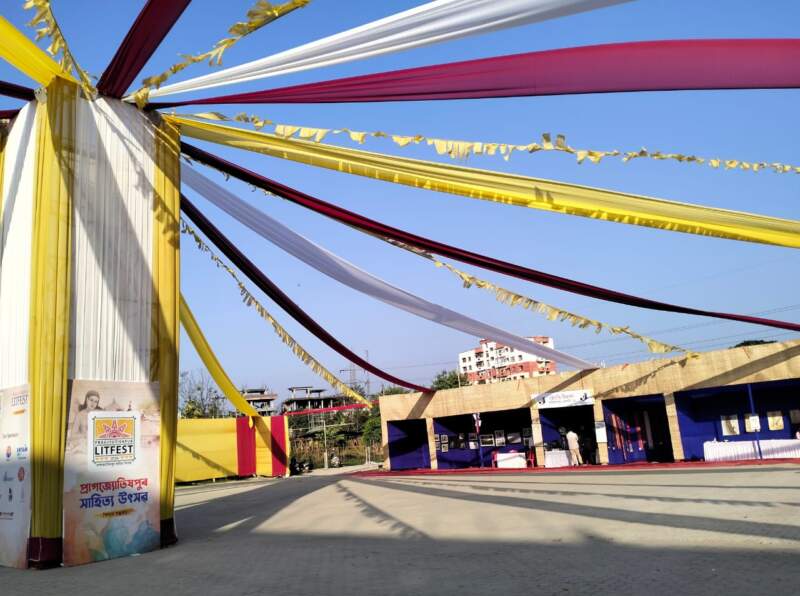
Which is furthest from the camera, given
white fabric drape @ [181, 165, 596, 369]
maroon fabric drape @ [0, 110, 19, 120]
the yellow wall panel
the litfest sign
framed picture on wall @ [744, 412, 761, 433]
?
the yellow wall panel

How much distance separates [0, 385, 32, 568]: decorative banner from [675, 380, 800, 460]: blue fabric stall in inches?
579

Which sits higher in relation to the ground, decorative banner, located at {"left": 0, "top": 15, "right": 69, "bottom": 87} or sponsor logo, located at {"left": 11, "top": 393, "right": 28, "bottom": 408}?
decorative banner, located at {"left": 0, "top": 15, "right": 69, "bottom": 87}

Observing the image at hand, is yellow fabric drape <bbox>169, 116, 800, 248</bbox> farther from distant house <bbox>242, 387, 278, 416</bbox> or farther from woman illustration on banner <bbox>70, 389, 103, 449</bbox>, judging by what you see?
distant house <bbox>242, 387, 278, 416</bbox>

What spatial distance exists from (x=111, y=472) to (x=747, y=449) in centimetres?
1455

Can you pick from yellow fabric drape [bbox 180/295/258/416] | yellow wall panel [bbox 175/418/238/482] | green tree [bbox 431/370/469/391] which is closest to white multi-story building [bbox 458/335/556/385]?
green tree [bbox 431/370/469/391]

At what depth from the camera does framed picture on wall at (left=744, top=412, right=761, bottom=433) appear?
1591cm

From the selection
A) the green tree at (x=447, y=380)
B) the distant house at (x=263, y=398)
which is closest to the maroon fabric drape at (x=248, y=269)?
the green tree at (x=447, y=380)

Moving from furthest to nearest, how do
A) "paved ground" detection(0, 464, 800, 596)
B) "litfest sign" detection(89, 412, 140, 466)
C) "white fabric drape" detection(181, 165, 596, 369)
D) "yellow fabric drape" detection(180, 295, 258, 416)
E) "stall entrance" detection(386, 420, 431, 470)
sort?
"stall entrance" detection(386, 420, 431, 470)
"yellow fabric drape" detection(180, 295, 258, 416)
"white fabric drape" detection(181, 165, 596, 369)
"litfest sign" detection(89, 412, 140, 466)
"paved ground" detection(0, 464, 800, 596)

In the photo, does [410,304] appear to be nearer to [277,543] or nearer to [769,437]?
[277,543]

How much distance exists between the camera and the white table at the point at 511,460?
765 inches

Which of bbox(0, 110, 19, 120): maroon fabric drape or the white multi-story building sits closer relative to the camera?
bbox(0, 110, 19, 120): maroon fabric drape

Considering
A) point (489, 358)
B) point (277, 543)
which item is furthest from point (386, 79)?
point (489, 358)

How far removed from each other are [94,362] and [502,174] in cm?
528

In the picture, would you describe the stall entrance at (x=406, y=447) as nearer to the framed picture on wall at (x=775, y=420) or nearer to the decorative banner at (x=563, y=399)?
the decorative banner at (x=563, y=399)
